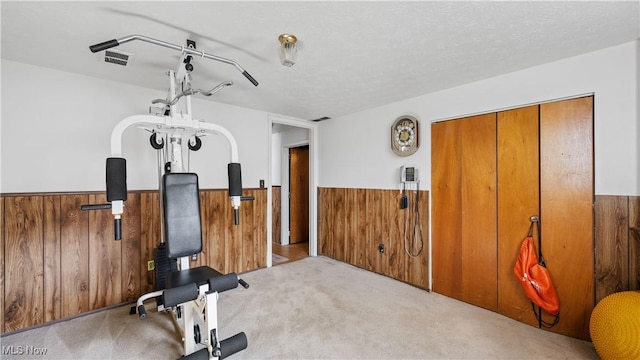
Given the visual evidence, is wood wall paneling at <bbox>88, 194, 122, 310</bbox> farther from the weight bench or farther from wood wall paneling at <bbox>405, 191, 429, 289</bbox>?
wood wall paneling at <bbox>405, 191, 429, 289</bbox>

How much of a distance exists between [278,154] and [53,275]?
3.60 m

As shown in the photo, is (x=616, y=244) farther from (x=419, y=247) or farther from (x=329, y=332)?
(x=329, y=332)

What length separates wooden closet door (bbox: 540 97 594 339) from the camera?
203cm

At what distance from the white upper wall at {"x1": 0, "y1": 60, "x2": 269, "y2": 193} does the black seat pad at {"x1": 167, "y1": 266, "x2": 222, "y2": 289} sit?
1.27m

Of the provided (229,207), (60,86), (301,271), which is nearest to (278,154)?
(229,207)

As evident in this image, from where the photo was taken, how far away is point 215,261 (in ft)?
10.5

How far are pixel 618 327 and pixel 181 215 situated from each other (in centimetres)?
287

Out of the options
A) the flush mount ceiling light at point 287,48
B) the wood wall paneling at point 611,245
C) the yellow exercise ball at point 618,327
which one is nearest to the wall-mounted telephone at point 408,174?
the wood wall paneling at point 611,245

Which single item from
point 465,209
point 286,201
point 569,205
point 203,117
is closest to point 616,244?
point 569,205

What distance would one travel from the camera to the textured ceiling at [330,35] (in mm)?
1513

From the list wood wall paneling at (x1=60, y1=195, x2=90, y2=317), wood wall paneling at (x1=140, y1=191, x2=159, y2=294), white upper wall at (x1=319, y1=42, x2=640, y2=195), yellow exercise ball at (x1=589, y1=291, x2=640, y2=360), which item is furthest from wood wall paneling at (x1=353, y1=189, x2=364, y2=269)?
wood wall paneling at (x1=60, y1=195, x2=90, y2=317)

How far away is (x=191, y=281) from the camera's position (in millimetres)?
1803

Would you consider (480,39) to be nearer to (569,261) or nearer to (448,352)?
(569,261)

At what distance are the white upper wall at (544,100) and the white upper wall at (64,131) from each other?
2285 mm
